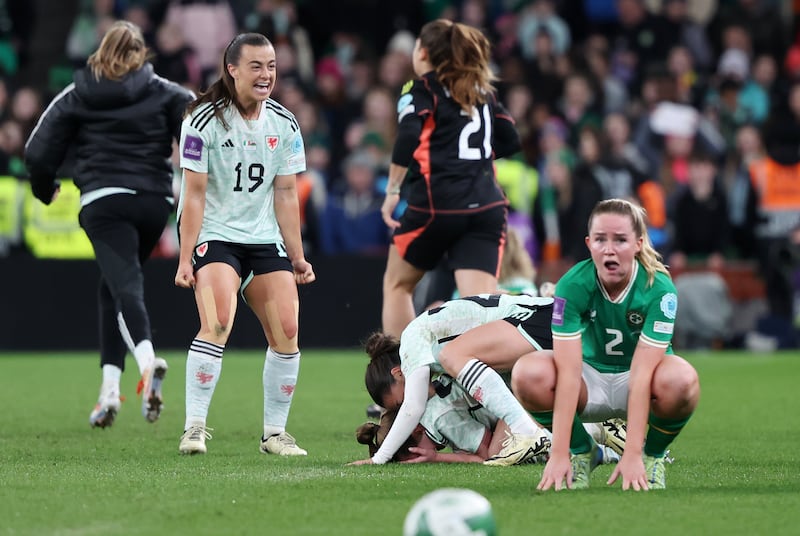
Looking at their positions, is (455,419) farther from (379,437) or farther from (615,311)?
(615,311)

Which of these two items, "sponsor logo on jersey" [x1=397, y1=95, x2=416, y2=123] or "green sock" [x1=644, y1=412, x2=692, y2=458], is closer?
"green sock" [x1=644, y1=412, x2=692, y2=458]

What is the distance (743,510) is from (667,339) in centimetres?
78

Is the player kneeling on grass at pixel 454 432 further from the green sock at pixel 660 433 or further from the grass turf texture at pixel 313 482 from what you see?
the green sock at pixel 660 433

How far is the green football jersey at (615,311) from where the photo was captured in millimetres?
5789

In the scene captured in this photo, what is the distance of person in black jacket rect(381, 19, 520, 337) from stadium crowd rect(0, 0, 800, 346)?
590cm

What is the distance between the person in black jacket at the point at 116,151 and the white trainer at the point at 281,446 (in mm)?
1358

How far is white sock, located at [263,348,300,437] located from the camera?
24.3ft

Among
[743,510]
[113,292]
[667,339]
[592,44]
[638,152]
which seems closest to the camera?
[743,510]

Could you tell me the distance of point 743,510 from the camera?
5.32 m

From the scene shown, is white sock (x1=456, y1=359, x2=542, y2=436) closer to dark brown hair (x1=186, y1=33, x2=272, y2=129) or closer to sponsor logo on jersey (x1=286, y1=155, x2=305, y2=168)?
sponsor logo on jersey (x1=286, y1=155, x2=305, y2=168)

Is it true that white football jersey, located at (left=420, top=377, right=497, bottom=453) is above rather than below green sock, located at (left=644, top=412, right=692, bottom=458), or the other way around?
below

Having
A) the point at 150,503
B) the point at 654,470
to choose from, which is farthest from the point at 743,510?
the point at 150,503

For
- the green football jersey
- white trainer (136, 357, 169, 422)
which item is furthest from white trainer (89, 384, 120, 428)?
the green football jersey

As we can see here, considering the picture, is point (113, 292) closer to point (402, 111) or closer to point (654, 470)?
point (402, 111)
